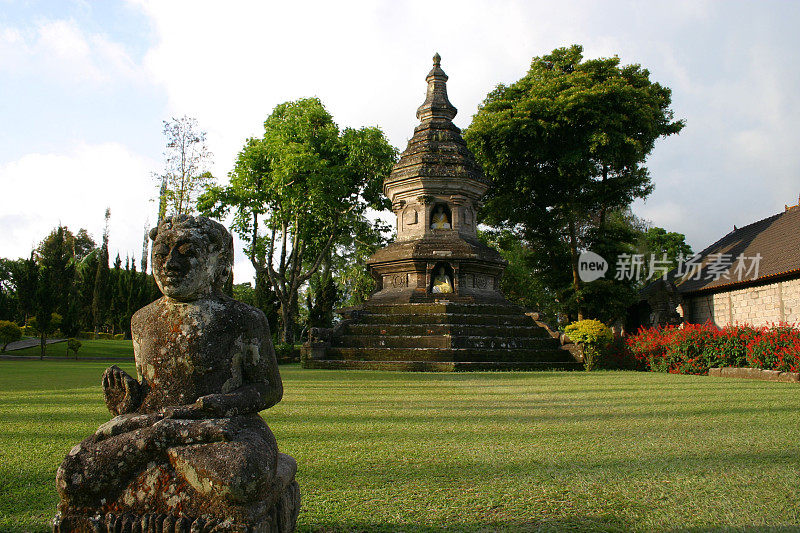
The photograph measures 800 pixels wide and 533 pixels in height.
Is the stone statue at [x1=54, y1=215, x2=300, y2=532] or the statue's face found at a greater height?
the statue's face

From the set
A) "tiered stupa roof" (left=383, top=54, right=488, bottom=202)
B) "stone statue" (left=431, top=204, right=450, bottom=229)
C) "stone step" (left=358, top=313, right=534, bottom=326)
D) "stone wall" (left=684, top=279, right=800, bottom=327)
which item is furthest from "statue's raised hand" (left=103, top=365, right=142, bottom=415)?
"stone wall" (left=684, top=279, right=800, bottom=327)

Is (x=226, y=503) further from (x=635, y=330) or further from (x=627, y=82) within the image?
(x=635, y=330)

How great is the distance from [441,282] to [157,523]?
1506cm

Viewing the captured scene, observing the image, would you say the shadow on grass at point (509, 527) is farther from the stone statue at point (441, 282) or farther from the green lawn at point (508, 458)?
the stone statue at point (441, 282)

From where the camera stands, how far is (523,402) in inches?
303

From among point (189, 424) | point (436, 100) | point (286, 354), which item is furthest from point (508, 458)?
point (436, 100)

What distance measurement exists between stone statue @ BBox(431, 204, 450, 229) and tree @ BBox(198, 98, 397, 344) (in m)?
5.26

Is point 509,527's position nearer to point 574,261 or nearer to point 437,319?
point 437,319

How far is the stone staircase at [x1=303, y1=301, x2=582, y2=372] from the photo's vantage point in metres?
14.0

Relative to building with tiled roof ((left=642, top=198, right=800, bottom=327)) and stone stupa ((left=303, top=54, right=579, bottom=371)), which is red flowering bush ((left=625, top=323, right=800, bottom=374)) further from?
stone stupa ((left=303, top=54, right=579, bottom=371))

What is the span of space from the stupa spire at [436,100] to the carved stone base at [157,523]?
18.6 meters

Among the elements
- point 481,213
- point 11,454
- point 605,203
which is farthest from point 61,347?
point 605,203

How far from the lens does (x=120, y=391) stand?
2.66 metres

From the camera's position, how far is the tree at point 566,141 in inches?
850
